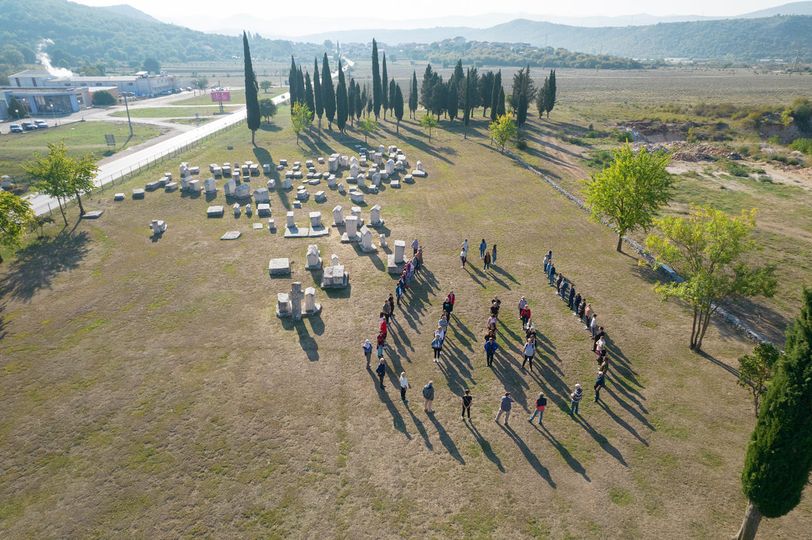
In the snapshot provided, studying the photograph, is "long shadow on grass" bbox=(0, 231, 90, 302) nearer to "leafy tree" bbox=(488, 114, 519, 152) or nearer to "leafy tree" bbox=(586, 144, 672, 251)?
"leafy tree" bbox=(586, 144, 672, 251)

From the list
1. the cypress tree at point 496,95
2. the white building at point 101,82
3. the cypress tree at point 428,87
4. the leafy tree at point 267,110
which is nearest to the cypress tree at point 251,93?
the leafy tree at point 267,110

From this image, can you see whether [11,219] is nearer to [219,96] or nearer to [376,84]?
[376,84]

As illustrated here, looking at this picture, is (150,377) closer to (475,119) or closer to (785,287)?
(785,287)

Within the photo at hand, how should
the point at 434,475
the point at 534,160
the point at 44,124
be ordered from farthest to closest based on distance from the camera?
the point at 44,124
the point at 534,160
the point at 434,475

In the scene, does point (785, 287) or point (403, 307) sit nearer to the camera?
point (403, 307)

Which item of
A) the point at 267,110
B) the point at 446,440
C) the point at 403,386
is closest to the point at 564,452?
the point at 446,440

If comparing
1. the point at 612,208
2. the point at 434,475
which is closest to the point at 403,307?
the point at 434,475

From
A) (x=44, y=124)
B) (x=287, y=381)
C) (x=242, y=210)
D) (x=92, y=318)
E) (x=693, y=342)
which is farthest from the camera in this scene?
(x=44, y=124)

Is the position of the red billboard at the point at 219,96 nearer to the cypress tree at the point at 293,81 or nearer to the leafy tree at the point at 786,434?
the cypress tree at the point at 293,81
